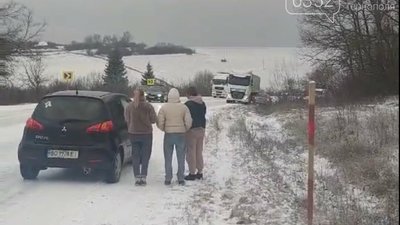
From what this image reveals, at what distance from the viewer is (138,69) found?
111938 mm

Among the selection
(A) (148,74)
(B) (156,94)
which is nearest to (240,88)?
(B) (156,94)

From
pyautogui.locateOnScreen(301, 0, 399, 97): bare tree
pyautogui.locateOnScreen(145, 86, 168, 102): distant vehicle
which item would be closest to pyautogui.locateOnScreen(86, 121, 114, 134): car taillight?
pyautogui.locateOnScreen(301, 0, 399, 97): bare tree

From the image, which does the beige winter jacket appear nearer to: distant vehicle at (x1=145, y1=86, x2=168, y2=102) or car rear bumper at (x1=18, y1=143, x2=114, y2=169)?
car rear bumper at (x1=18, y1=143, x2=114, y2=169)

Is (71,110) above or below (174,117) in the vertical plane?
above

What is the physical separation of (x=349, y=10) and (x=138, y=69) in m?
80.1

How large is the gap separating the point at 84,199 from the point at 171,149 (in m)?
2.13

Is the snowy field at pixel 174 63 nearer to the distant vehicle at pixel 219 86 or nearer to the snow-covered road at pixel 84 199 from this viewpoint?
the distant vehicle at pixel 219 86

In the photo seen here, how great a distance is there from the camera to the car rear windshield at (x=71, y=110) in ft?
33.5

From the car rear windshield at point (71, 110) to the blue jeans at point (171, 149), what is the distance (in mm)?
1186

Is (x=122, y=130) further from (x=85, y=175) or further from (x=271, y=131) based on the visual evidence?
(x=271, y=131)

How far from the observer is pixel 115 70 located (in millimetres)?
98562

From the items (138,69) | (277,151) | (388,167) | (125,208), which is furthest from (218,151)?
(138,69)

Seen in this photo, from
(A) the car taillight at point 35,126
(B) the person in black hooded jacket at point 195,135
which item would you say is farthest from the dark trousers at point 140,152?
(A) the car taillight at point 35,126

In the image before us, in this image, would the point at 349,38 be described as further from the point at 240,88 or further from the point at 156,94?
the point at 156,94
